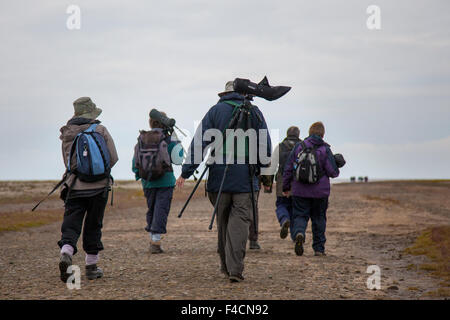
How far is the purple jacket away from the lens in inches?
434

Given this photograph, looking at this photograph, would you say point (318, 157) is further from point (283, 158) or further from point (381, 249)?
point (381, 249)

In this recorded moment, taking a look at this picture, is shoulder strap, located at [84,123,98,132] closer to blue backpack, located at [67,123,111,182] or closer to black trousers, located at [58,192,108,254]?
blue backpack, located at [67,123,111,182]

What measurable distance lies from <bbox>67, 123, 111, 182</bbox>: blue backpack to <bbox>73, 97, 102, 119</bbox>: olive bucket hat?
41 cm

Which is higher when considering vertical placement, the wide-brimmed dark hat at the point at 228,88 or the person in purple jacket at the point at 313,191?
the wide-brimmed dark hat at the point at 228,88

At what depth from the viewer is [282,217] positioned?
12281mm

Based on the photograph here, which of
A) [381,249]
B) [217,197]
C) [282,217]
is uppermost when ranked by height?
[217,197]

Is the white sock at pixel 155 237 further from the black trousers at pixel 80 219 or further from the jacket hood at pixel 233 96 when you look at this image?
the jacket hood at pixel 233 96

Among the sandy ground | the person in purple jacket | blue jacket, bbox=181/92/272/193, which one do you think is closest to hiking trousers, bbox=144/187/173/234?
the sandy ground

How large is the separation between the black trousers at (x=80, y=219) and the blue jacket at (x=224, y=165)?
4.30ft

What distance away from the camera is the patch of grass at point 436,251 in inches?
375

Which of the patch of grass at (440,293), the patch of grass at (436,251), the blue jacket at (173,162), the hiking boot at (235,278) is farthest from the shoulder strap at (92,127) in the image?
the patch of grass at (436,251)
